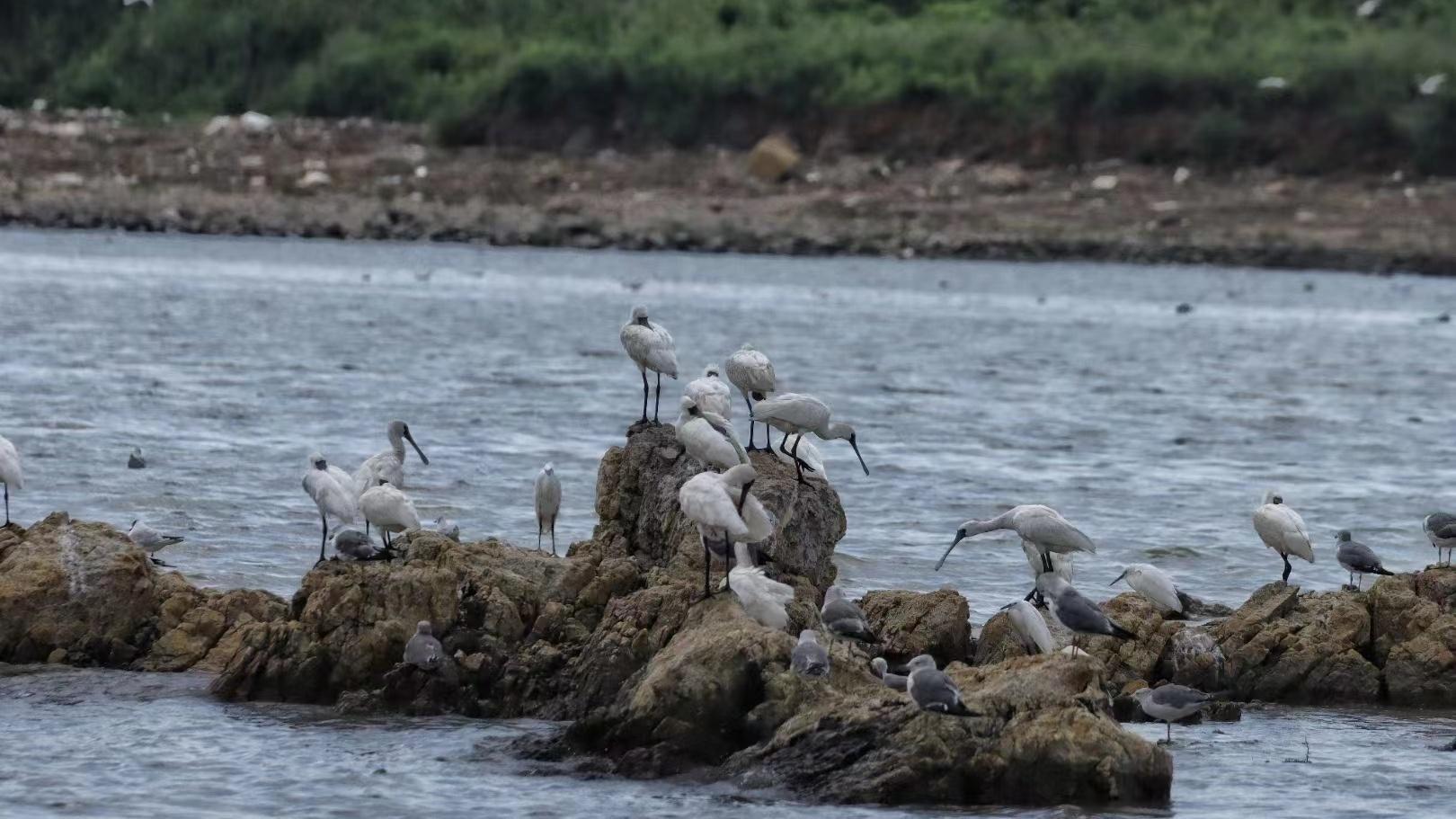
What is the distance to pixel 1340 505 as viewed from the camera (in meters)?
22.5

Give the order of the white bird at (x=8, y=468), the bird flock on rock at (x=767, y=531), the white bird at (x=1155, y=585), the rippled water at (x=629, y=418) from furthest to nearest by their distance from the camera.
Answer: the white bird at (x=8, y=468) → the white bird at (x=1155, y=585) → the bird flock on rock at (x=767, y=531) → the rippled water at (x=629, y=418)

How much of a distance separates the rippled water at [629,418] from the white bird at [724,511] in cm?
128

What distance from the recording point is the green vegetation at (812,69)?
7244 cm

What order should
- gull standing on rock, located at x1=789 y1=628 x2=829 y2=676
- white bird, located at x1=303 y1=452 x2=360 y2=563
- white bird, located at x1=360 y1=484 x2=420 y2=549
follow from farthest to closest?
1. white bird, located at x1=303 y1=452 x2=360 y2=563
2. white bird, located at x1=360 y1=484 x2=420 y2=549
3. gull standing on rock, located at x1=789 y1=628 x2=829 y2=676

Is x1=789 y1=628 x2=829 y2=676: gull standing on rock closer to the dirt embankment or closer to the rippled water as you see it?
the rippled water

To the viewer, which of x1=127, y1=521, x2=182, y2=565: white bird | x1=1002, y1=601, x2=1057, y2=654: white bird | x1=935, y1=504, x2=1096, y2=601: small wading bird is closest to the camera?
x1=1002, y1=601, x2=1057, y2=654: white bird

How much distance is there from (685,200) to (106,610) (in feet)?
180

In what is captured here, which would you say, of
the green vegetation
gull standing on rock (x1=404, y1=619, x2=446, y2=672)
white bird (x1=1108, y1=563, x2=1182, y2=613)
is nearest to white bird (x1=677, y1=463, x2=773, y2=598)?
gull standing on rock (x1=404, y1=619, x2=446, y2=672)

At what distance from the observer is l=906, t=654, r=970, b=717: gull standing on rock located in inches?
409

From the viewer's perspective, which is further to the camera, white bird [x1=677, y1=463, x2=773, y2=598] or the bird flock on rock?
the bird flock on rock

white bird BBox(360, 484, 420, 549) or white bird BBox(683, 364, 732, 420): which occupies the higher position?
white bird BBox(683, 364, 732, 420)

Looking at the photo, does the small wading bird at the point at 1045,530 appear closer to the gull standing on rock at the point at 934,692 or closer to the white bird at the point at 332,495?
the gull standing on rock at the point at 934,692

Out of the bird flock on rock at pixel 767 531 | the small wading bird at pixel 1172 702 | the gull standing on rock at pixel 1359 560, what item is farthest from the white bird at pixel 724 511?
the gull standing on rock at pixel 1359 560

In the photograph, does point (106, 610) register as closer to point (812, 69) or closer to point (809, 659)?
point (809, 659)
